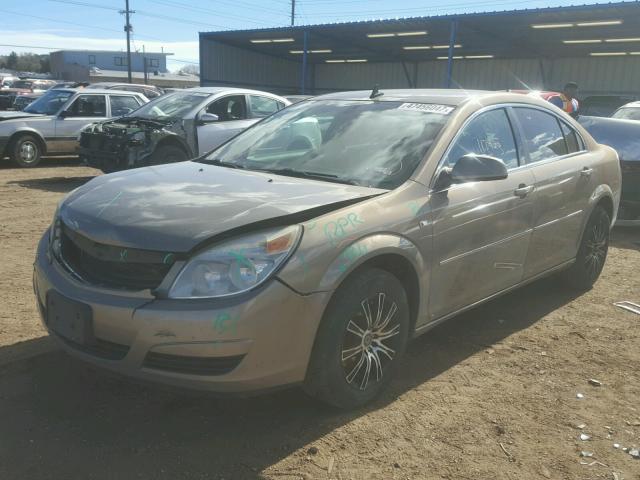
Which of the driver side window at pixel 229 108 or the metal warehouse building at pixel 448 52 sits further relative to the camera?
the metal warehouse building at pixel 448 52

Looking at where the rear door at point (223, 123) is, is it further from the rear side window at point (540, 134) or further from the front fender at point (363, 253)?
the front fender at point (363, 253)

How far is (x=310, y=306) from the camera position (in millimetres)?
2662

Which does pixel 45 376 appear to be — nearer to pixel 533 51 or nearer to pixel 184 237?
pixel 184 237

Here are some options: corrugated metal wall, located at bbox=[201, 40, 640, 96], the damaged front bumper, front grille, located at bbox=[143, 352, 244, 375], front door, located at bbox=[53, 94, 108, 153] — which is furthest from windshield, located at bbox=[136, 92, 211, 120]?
corrugated metal wall, located at bbox=[201, 40, 640, 96]

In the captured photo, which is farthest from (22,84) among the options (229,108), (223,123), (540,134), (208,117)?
(540,134)

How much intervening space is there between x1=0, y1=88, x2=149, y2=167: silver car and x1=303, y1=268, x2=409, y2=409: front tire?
10.7 meters

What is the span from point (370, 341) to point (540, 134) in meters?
2.36

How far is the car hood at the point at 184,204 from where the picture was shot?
8.77 ft

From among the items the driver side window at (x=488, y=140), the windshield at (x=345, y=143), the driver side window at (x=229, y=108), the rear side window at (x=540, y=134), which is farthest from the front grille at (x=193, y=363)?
the driver side window at (x=229, y=108)

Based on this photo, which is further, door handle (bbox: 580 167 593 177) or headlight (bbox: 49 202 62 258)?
door handle (bbox: 580 167 593 177)

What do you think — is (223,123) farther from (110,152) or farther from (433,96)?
(433,96)

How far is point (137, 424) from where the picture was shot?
291 cm

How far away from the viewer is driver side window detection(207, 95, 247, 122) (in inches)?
389

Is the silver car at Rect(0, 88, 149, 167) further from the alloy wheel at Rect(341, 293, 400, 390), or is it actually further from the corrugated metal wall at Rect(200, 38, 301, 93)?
the corrugated metal wall at Rect(200, 38, 301, 93)
